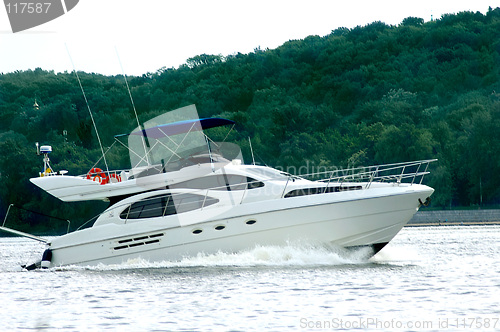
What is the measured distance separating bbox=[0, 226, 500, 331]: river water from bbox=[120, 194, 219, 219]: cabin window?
136cm

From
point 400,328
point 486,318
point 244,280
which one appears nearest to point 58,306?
point 244,280

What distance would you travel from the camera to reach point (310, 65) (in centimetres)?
9612

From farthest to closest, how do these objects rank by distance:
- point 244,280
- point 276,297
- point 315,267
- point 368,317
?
point 315,267 → point 244,280 → point 276,297 → point 368,317

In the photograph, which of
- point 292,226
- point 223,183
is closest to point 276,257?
point 292,226

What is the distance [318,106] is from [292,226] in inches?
2641

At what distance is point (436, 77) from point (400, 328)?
254 feet

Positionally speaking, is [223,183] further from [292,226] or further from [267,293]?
[267,293]

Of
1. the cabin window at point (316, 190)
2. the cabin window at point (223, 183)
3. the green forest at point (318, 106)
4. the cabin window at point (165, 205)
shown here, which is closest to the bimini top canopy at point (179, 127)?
the cabin window at point (223, 183)

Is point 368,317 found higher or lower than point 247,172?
lower

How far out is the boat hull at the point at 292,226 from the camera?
18.8 meters

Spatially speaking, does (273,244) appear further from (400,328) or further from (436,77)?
(436,77)

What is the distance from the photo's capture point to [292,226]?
18.8 meters

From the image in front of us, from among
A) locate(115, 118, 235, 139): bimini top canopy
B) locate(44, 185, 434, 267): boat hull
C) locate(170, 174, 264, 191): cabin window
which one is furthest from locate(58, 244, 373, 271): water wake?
locate(115, 118, 235, 139): bimini top canopy

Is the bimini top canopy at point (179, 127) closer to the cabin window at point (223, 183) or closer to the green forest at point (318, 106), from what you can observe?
the cabin window at point (223, 183)
